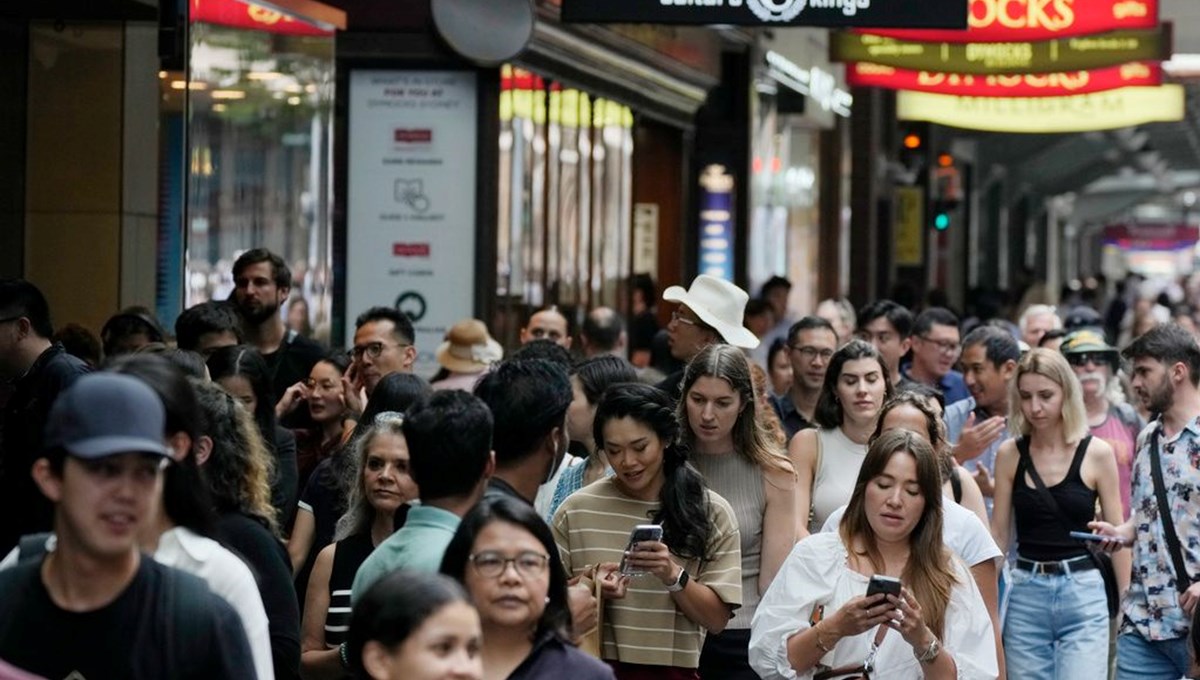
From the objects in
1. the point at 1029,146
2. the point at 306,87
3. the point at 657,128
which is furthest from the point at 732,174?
the point at 1029,146

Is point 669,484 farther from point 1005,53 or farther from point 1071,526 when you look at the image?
point 1005,53

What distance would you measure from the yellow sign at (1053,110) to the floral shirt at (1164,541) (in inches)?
518

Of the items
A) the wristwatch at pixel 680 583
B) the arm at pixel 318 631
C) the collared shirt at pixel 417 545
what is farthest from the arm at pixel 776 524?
the collared shirt at pixel 417 545

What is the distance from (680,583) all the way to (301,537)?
4.58 ft

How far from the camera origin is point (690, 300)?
977cm

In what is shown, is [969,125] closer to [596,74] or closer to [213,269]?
[596,74]

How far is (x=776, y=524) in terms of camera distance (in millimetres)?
7758

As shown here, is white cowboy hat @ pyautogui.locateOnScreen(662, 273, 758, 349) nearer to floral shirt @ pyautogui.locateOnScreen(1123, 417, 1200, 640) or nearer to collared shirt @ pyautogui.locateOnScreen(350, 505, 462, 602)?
floral shirt @ pyautogui.locateOnScreen(1123, 417, 1200, 640)

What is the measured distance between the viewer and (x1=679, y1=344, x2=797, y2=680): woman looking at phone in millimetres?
7676

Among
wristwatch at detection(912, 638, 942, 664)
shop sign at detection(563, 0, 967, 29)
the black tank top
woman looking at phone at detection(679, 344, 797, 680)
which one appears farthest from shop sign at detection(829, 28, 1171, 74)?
wristwatch at detection(912, 638, 942, 664)

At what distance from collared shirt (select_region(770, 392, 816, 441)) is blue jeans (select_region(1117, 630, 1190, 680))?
2026 millimetres

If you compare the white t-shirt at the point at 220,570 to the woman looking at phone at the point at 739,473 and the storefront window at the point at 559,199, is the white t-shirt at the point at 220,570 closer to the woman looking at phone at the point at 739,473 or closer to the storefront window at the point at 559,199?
the woman looking at phone at the point at 739,473

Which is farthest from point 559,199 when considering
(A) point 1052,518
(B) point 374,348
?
(A) point 1052,518

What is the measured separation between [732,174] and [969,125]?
2.54m
